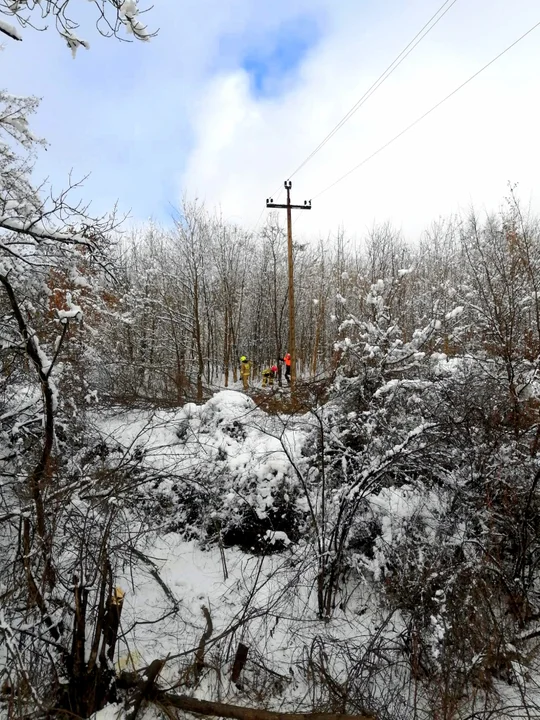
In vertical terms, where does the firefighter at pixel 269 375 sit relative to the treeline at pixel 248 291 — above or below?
below

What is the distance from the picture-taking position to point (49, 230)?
4.21m

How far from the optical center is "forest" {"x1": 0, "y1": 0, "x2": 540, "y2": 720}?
3.65 meters

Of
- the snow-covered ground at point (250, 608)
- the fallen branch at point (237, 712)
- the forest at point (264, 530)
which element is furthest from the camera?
the snow-covered ground at point (250, 608)

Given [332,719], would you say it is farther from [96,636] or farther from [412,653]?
[96,636]

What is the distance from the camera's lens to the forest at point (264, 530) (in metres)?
3.65

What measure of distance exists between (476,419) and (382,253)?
23.5 m

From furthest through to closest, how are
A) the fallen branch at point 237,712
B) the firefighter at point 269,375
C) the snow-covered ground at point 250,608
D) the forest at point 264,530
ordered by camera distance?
the firefighter at point 269,375, the snow-covered ground at point 250,608, the forest at point 264,530, the fallen branch at point 237,712

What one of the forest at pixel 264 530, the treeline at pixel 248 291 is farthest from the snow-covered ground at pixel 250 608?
the treeline at pixel 248 291

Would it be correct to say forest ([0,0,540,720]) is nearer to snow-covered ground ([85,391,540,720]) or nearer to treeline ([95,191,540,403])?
snow-covered ground ([85,391,540,720])

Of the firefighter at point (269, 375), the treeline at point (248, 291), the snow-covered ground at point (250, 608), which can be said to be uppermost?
the treeline at point (248, 291)

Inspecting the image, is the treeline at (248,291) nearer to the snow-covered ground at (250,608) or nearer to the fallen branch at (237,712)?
the snow-covered ground at (250,608)

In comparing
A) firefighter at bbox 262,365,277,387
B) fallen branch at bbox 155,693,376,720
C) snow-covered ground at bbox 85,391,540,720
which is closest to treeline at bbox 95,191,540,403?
firefighter at bbox 262,365,277,387

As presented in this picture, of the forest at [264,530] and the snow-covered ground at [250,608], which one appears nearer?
the forest at [264,530]

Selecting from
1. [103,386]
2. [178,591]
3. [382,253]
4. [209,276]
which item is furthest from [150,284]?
[178,591]
